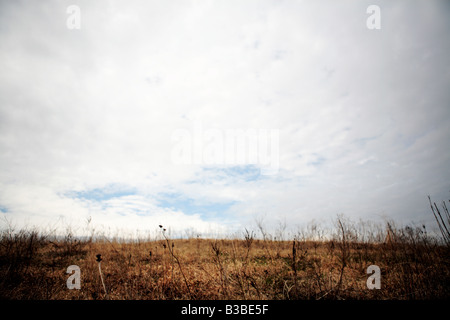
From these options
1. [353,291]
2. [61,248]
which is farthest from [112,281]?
[61,248]

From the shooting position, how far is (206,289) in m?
5.86

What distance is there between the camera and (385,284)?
693cm
